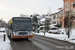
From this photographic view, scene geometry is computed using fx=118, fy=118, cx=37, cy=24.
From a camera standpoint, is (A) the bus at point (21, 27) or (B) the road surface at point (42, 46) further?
(A) the bus at point (21, 27)

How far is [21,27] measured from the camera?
15.3 metres

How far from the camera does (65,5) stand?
110 ft

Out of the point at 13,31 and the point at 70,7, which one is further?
the point at 70,7

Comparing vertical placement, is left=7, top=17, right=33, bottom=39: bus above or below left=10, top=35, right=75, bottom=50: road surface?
above

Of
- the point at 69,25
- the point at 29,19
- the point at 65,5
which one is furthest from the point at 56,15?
the point at 29,19

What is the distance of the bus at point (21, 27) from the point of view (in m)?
15.1

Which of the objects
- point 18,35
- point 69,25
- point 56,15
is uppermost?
point 56,15

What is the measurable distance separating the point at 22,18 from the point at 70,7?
66.2ft

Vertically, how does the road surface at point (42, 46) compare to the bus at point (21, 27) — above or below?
below

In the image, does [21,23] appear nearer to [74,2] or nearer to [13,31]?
[13,31]

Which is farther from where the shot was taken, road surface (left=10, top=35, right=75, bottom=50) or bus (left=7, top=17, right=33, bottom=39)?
bus (left=7, top=17, right=33, bottom=39)

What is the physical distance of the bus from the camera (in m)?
15.1

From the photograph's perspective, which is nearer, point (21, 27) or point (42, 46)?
point (42, 46)

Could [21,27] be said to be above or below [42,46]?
above
